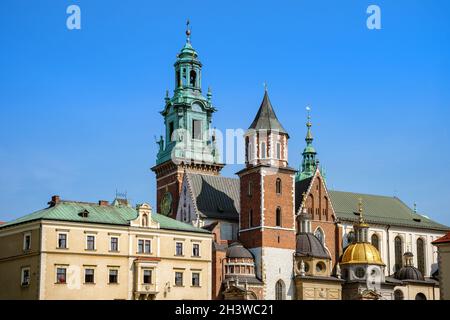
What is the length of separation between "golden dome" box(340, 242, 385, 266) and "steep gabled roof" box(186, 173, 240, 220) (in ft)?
38.2

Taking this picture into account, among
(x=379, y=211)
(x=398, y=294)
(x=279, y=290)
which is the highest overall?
(x=379, y=211)

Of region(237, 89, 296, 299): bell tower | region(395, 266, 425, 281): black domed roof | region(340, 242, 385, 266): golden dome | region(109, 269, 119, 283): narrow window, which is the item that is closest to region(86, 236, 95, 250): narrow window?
region(109, 269, 119, 283): narrow window

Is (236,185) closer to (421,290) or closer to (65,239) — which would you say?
(421,290)

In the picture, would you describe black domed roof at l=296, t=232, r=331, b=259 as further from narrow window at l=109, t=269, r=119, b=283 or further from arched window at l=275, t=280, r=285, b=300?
narrow window at l=109, t=269, r=119, b=283

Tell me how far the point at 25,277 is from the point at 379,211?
49.2m

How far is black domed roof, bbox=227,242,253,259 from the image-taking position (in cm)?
7612

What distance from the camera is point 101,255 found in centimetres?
6366

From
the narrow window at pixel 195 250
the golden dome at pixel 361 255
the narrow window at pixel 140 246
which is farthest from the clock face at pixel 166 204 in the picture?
the narrow window at pixel 140 246

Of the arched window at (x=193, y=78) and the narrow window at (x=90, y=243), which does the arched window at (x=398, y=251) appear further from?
the narrow window at (x=90, y=243)

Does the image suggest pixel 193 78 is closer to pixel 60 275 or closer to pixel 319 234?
pixel 319 234

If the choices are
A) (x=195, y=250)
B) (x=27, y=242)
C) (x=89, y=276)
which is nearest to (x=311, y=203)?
(x=195, y=250)
